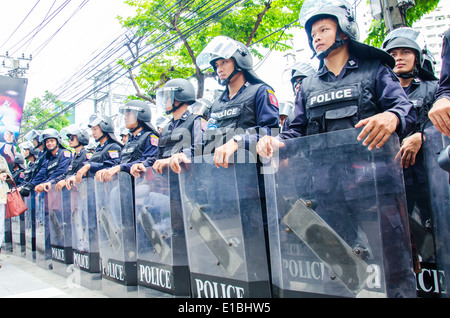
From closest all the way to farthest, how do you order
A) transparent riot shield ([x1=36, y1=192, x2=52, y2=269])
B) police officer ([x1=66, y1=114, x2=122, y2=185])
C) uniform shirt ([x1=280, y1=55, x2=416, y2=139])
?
uniform shirt ([x1=280, y1=55, x2=416, y2=139]), police officer ([x1=66, y1=114, x2=122, y2=185]), transparent riot shield ([x1=36, y1=192, x2=52, y2=269])

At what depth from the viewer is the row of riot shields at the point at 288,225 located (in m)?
1.70

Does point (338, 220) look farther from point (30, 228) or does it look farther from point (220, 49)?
point (30, 228)

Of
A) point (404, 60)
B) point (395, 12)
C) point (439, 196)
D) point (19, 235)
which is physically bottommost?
point (19, 235)

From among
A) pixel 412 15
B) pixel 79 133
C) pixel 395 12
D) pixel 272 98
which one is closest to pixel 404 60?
pixel 272 98

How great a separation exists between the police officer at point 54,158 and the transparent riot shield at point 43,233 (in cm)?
68

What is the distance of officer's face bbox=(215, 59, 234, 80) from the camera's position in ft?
10.3

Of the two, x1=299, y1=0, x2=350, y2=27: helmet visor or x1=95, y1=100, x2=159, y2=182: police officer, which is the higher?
x1=299, y1=0, x2=350, y2=27: helmet visor

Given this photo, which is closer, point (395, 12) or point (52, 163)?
point (395, 12)

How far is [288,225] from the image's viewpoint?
1979 mm

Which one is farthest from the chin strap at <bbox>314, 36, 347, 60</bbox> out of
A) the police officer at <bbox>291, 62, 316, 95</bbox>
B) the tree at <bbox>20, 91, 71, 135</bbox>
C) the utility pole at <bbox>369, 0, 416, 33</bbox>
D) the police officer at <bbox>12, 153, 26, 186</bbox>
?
the tree at <bbox>20, 91, 71, 135</bbox>

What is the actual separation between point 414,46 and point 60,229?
4756 millimetres

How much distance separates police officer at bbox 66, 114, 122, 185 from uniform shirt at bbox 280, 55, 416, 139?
9.98 ft

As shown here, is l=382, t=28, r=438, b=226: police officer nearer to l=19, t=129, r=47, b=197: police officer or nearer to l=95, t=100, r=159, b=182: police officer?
l=95, t=100, r=159, b=182: police officer
